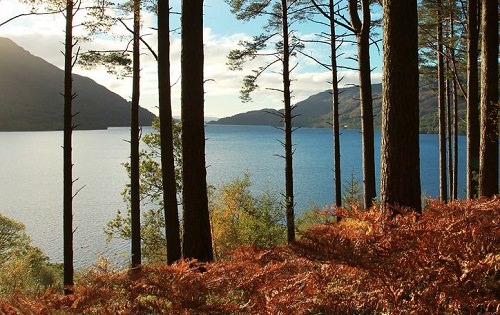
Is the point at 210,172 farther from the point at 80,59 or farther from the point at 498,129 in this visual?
the point at 498,129

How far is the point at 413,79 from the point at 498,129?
17.9 ft

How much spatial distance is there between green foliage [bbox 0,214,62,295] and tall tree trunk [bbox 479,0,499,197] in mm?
20866

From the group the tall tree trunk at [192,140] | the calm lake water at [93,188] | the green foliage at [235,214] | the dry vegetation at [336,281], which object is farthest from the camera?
the calm lake water at [93,188]

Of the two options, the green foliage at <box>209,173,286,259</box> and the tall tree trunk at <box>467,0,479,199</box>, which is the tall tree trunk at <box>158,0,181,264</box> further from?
the green foliage at <box>209,173,286,259</box>

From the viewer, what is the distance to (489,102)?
868 centimetres

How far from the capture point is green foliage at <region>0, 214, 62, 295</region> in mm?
21719

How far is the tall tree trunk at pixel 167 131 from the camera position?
873cm

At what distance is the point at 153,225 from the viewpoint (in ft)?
71.1

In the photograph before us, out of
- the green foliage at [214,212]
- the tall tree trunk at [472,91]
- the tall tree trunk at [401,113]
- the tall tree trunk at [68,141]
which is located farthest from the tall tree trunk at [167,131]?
the green foliage at [214,212]

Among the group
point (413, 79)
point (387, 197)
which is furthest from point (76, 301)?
point (413, 79)

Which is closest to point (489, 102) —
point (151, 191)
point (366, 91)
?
point (366, 91)

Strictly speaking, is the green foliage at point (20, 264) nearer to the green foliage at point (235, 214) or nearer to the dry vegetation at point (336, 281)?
the green foliage at point (235, 214)

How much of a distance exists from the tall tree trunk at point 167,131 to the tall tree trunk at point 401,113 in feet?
17.4

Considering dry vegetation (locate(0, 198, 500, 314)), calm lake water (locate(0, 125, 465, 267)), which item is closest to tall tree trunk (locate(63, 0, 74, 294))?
dry vegetation (locate(0, 198, 500, 314))
